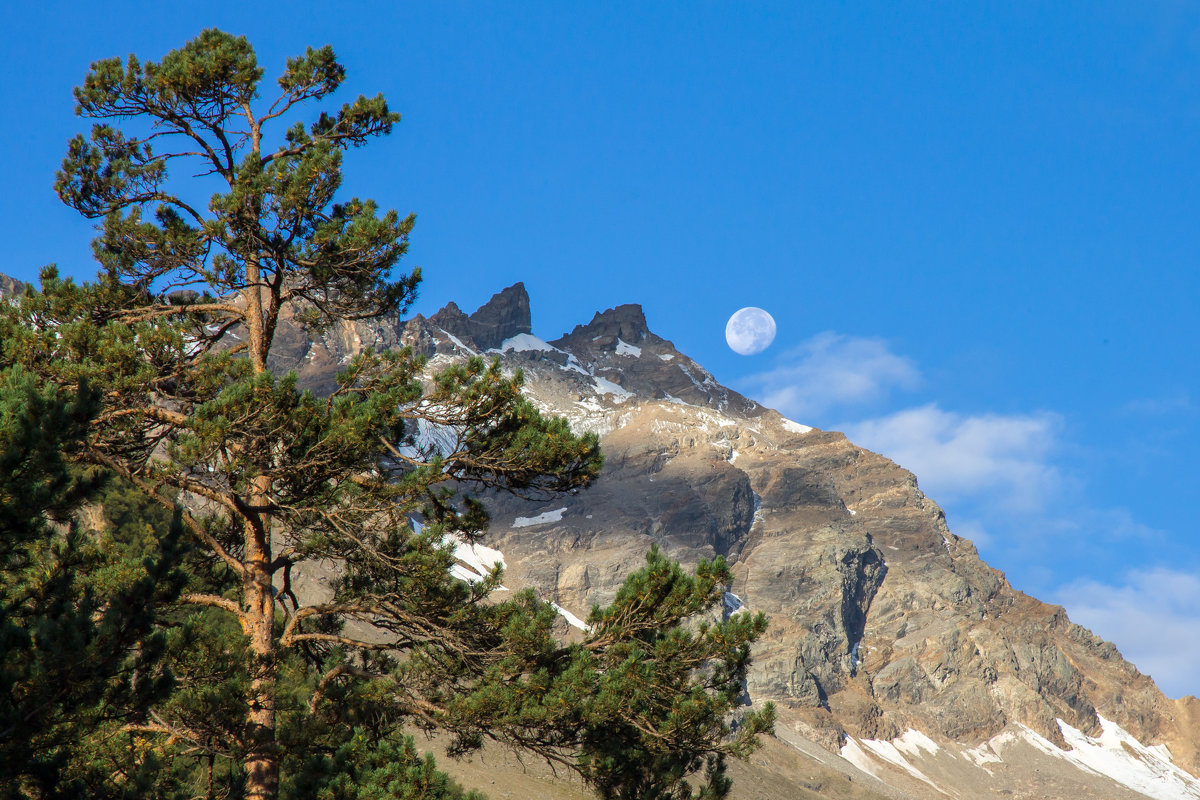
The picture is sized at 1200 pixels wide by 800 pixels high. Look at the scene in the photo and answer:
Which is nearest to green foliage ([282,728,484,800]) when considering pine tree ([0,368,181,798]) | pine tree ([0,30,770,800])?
pine tree ([0,30,770,800])

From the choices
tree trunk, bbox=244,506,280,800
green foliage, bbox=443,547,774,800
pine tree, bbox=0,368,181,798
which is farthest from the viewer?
green foliage, bbox=443,547,774,800

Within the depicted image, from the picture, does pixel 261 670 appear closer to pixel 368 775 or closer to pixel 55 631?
pixel 368 775

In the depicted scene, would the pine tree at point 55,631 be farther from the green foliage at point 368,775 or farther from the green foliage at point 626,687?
the green foliage at point 626,687

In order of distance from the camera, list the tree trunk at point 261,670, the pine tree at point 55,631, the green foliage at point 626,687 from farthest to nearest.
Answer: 1. the green foliage at point 626,687
2. the tree trunk at point 261,670
3. the pine tree at point 55,631

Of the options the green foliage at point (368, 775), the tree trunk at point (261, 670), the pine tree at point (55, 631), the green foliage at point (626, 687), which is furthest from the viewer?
the green foliage at point (626, 687)

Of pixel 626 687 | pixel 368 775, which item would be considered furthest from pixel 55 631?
pixel 626 687

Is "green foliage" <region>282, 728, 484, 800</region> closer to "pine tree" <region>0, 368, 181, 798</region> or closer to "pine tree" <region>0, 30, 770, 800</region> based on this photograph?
"pine tree" <region>0, 30, 770, 800</region>

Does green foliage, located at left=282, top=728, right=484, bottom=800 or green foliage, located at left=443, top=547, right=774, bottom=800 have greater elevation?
green foliage, located at left=443, top=547, right=774, bottom=800

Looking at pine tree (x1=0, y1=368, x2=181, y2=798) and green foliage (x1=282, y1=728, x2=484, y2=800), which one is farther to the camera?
green foliage (x1=282, y1=728, x2=484, y2=800)

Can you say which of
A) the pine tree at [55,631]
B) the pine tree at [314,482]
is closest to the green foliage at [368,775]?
the pine tree at [314,482]

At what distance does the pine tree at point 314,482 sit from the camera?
12320 millimetres

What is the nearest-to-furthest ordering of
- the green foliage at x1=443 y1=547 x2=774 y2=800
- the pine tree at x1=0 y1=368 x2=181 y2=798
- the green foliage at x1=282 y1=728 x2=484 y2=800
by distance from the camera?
the pine tree at x1=0 y1=368 x2=181 y2=798
the green foliage at x1=282 y1=728 x2=484 y2=800
the green foliage at x1=443 y1=547 x2=774 y2=800

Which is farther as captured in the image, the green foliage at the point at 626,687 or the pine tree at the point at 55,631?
the green foliage at the point at 626,687

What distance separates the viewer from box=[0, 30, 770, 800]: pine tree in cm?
1232
